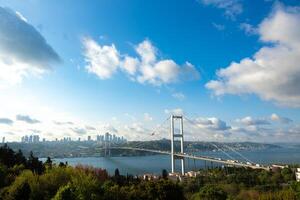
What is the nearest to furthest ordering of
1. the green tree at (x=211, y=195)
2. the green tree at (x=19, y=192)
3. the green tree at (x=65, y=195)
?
1. the green tree at (x=65, y=195)
2. the green tree at (x=19, y=192)
3. the green tree at (x=211, y=195)

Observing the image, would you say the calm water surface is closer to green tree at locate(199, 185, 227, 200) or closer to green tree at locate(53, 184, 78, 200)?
green tree at locate(199, 185, 227, 200)

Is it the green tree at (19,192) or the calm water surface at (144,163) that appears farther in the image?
the calm water surface at (144,163)

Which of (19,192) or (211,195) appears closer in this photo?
(19,192)

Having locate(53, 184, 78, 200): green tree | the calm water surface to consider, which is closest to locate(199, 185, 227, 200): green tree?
locate(53, 184, 78, 200): green tree

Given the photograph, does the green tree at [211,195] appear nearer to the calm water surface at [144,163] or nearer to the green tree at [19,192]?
the green tree at [19,192]

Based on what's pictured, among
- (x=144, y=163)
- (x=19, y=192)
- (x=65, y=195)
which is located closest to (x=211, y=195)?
(x=65, y=195)


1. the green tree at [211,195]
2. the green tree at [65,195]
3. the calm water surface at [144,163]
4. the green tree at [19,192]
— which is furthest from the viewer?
the calm water surface at [144,163]

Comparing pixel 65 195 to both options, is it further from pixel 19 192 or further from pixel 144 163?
pixel 144 163

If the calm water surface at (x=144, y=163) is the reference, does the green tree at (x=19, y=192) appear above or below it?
above

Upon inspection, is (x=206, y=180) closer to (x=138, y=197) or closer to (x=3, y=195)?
(x=138, y=197)

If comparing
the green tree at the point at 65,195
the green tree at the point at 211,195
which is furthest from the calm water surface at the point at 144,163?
the green tree at the point at 65,195

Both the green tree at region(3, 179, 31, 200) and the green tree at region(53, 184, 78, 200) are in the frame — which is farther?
the green tree at region(3, 179, 31, 200)
